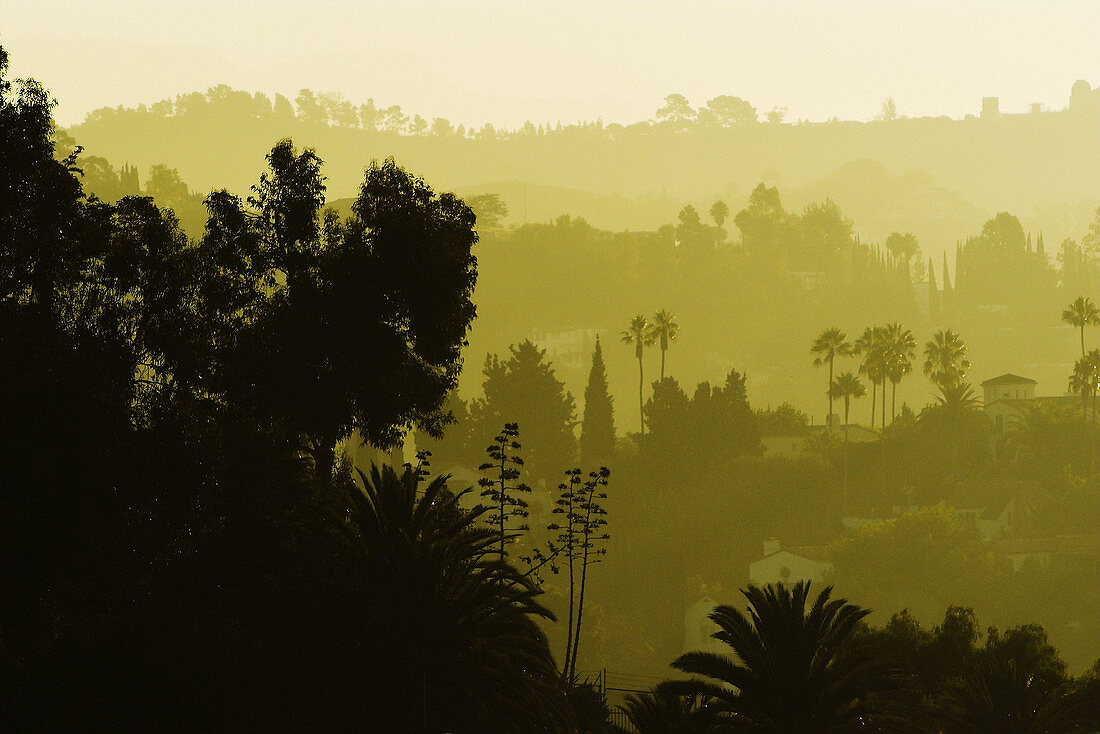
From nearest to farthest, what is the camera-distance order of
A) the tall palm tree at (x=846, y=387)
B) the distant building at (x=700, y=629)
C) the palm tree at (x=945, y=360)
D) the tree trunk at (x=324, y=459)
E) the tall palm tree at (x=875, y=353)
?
the tree trunk at (x=324, y=459) < the distant building at (x=700, y=629) < the tall palm tree at (x=846, y=387) < the tall palm tree at (x=875, y=353) < the palm tree at (x=945, y=360)

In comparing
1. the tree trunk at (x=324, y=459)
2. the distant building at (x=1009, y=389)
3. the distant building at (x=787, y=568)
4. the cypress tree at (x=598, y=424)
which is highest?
the distant building at (x=1009, y=389)

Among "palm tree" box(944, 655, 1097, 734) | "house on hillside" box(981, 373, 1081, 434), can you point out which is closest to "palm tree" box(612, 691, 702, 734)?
"palm tree" box(944, 655, 1097, 734)

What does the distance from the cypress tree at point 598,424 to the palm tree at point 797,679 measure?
8018 centimetres

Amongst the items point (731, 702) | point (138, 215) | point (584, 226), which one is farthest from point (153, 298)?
point (584, 226)

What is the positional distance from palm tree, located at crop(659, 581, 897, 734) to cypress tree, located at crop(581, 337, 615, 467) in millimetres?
80181

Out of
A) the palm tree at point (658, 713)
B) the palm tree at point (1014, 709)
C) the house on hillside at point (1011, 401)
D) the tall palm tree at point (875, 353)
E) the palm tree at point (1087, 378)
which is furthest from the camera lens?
the tall palm tree at point (875, 353)

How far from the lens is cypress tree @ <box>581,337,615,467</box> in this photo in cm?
10412

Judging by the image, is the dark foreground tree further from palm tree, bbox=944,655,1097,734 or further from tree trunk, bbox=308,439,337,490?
palm tree, bbox=944,655,1097,734

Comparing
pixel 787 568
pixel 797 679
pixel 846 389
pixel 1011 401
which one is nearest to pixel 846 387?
pixel 846 389

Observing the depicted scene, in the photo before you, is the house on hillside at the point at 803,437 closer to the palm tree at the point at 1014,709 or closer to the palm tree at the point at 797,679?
the palm tree at the point at 1014,709

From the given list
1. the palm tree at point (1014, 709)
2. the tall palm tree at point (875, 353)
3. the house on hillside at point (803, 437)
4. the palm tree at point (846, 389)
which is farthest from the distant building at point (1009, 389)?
the palm tree at point (1014, 709)

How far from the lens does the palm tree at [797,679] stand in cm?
2245

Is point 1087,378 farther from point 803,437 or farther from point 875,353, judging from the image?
point 803,437

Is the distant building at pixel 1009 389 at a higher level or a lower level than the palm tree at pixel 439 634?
higher
